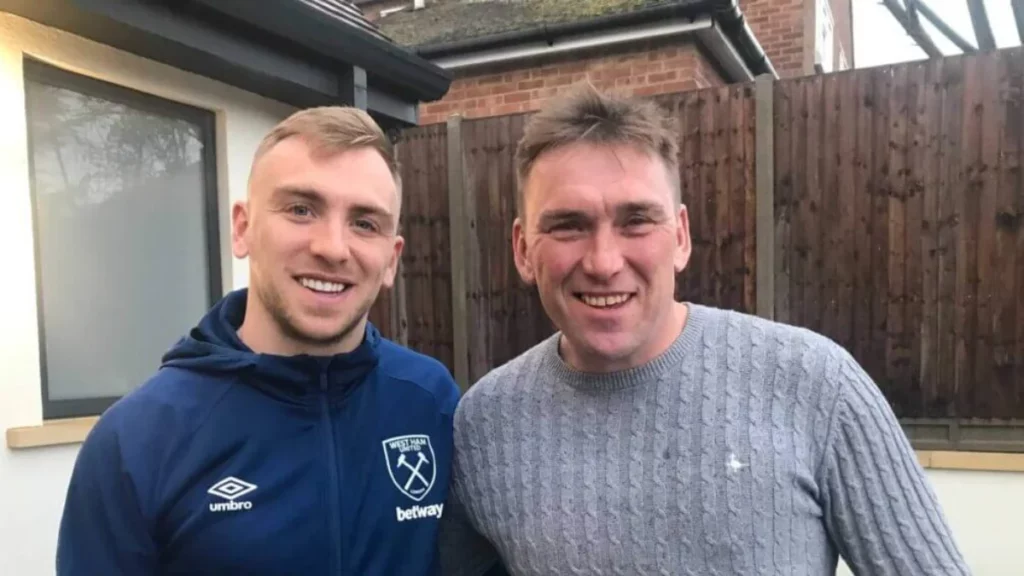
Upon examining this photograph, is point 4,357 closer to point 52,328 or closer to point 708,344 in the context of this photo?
point 52,328

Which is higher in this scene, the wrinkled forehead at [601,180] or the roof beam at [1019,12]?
the roof beam at [1019,12]

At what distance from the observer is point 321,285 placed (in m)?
1.80

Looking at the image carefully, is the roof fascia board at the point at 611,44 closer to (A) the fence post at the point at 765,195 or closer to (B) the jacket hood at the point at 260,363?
(A) the fence post at the point at 765,195

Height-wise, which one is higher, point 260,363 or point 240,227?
point 240,227

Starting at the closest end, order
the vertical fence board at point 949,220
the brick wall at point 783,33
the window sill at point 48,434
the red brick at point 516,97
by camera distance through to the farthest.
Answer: the window sill at point 48,434 < the vertical fence board at point 949,220 < the red brick at point 516,97 < the brick wall at point 783,33

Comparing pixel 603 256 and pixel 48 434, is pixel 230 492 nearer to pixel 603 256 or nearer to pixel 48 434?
pixel 603 256

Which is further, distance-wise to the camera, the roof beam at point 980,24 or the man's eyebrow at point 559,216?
the roof beam at point 980,24

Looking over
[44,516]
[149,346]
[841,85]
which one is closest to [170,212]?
[149,346]

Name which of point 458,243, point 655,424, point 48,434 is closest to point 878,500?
point 655,424

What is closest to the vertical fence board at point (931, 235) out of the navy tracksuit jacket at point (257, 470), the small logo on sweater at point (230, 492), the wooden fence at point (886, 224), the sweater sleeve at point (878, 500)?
the wooden fence at point (886, 224)

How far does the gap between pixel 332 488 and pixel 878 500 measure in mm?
1099

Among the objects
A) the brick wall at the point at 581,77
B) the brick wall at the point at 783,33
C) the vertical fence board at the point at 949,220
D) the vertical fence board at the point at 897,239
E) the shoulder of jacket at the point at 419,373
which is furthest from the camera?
the brick wall at the point at 783,33

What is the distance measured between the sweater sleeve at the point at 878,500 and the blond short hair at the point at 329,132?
119 cm

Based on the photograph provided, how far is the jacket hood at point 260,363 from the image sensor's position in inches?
69.2
